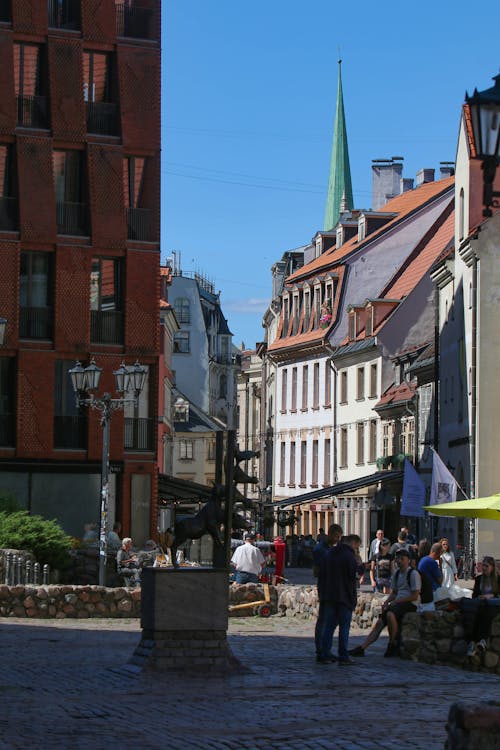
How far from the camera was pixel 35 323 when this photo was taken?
1788 inches

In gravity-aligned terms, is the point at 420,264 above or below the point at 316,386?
above

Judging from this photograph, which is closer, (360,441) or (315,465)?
(360,441)

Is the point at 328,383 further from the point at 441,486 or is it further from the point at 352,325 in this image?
the point at 441,486

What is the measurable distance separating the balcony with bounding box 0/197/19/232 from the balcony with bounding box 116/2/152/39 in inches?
244

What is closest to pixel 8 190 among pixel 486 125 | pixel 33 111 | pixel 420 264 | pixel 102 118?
pixel 33 111

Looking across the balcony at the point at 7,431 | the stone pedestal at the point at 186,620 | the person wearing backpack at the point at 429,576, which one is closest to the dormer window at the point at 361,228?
the balcony at the point at 7,431

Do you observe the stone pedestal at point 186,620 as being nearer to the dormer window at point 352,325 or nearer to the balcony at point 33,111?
the balcony at point 33,111

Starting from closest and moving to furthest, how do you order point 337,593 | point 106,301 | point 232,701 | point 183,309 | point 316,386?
point 232,701, point 337,593, point 106,301, point 316,386, point 183,309

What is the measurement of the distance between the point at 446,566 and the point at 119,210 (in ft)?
69.9

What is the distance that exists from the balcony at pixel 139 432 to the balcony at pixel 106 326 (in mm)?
2419

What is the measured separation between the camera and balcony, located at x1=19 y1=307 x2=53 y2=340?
45250mm

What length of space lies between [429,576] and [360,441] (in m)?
50.4

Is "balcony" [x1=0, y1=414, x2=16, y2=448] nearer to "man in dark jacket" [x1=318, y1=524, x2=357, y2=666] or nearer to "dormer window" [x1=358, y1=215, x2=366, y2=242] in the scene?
"man in dark jacket" [x1=318, y1=524, x2=357, y2=666]

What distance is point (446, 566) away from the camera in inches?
1096
